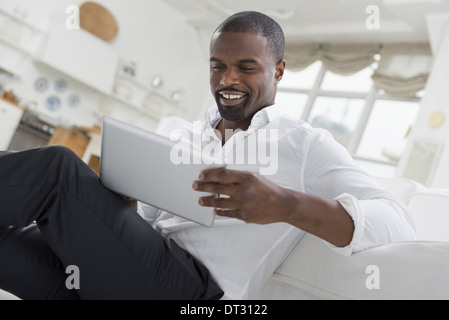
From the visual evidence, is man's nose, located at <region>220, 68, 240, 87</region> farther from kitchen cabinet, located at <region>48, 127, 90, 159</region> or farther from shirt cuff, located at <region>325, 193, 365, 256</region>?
kitchen cabinet, located at <region>48, 127, 90, 159</region>

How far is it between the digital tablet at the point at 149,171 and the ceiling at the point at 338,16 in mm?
4258

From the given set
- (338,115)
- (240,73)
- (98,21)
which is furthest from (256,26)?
(98,21)

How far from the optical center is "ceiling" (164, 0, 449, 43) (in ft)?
15.5

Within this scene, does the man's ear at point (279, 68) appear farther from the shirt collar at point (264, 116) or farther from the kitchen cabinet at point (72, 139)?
the kitchen cabinet at point (72, 139)

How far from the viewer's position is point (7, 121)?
204 inches

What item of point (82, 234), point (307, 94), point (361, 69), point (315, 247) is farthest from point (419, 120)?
point (82, 234)

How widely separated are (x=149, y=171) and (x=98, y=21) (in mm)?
5879

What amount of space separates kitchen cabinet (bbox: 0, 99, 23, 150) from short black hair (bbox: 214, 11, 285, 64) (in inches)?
171

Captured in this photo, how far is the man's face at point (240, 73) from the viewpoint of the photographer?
1493 millimetres

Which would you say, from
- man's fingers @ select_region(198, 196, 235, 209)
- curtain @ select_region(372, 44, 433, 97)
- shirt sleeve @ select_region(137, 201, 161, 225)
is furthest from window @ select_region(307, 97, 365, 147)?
man's fingers @ select_region(198, 196, 235, 209)

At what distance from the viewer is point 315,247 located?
110 cm

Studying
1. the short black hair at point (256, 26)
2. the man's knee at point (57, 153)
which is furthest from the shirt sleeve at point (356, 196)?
the man's knee at point (57, 153)
